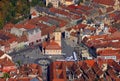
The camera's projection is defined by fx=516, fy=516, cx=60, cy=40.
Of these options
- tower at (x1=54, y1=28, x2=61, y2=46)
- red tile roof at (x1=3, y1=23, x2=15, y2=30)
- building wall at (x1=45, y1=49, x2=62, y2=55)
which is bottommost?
building wall at (x1=45, y1=49, x2=62, y2=55)

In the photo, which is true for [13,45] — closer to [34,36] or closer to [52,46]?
[34,36]

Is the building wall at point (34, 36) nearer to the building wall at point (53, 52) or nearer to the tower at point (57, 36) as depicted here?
the tower at point (57, 36)

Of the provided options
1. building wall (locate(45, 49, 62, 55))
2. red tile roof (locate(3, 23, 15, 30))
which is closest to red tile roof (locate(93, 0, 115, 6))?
red tile roof (locate(3, 23, 15, 30))

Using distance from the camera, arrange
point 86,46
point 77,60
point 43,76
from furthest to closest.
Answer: point 86,46, point 77,60, point 43,76

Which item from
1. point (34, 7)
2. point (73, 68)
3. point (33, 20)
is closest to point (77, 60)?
point (73, 68)

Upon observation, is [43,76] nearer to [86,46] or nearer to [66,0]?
[86,46]

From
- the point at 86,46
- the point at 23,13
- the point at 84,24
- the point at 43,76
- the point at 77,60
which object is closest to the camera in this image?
the point at 43,76

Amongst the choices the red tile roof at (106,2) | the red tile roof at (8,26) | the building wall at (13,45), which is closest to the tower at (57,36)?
the building wall at (13,45)

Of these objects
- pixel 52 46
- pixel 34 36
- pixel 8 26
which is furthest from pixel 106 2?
pixel 52 46

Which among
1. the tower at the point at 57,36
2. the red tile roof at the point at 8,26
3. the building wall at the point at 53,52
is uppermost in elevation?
the tower at the point at 57,36

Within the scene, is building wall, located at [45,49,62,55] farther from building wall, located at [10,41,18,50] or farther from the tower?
building wall, located at [10,41,18,50]

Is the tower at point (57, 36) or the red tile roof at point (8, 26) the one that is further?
the red tile roof at point (8, 26)
